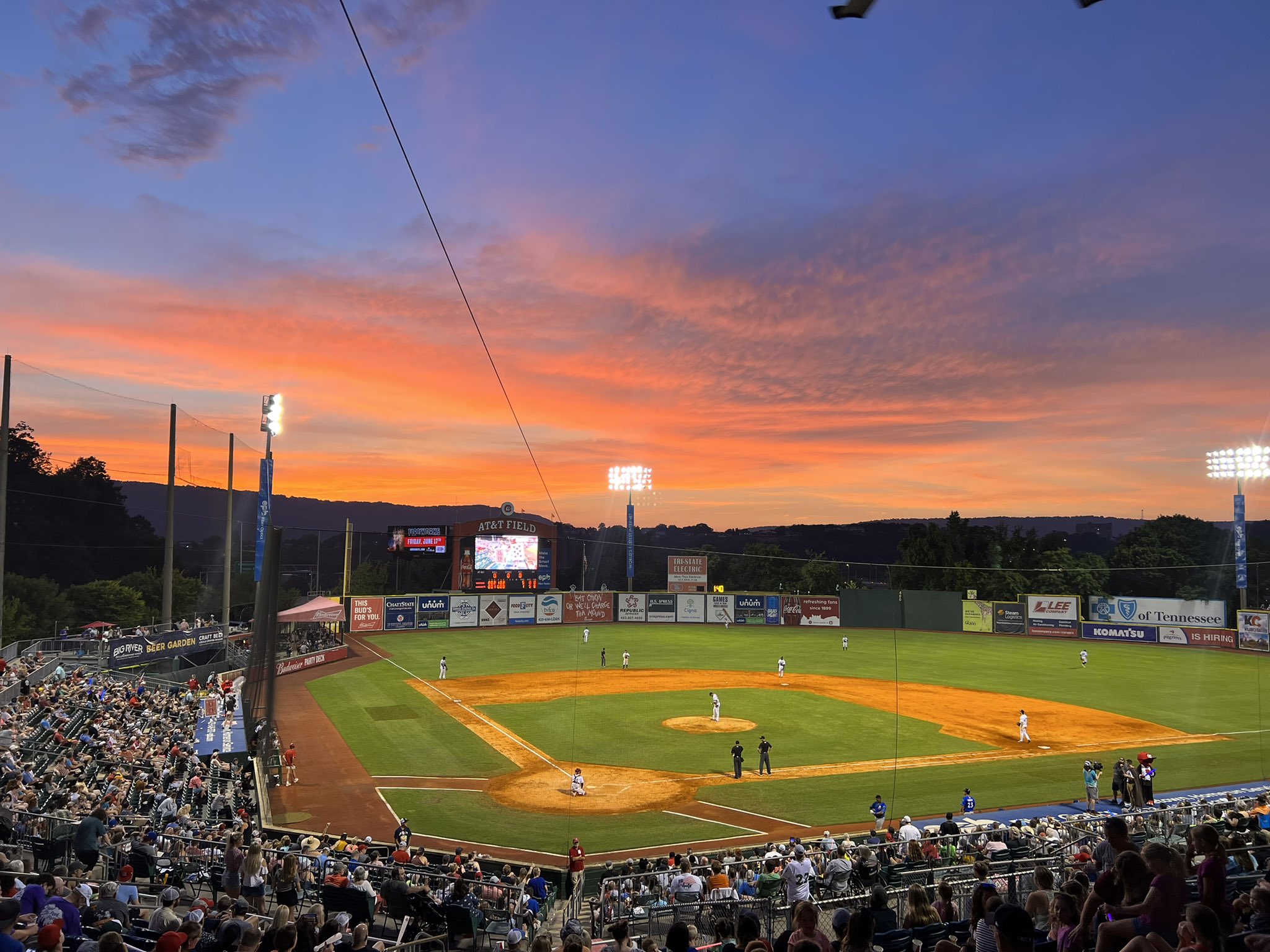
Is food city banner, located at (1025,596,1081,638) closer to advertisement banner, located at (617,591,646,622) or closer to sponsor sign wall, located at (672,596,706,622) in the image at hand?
sponsor sign wall, located at (672,596,706,622)

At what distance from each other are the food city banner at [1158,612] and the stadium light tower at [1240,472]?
211cm

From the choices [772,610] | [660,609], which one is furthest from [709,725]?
[772,610]

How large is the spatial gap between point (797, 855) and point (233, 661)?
117 ft

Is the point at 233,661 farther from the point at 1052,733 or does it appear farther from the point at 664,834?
the point at 1052,733

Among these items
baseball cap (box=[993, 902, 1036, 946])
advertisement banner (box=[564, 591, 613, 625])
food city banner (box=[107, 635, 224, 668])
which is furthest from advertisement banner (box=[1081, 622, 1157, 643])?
baseball cap (box=[993, 902, 1036, 946])

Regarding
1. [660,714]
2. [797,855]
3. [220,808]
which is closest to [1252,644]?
[660,714]

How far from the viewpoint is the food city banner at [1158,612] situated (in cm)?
5841

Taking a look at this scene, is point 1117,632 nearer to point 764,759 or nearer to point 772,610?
point 772,610

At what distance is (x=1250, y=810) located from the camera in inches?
651

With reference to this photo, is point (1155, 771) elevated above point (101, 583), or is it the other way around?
point (101, 583)

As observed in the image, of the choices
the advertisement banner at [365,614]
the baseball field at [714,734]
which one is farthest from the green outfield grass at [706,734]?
the advertisement banner at [365,614]

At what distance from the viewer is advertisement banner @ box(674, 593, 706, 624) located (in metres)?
73.2

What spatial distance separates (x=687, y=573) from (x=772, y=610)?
834cm

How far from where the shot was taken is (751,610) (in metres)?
73.3
